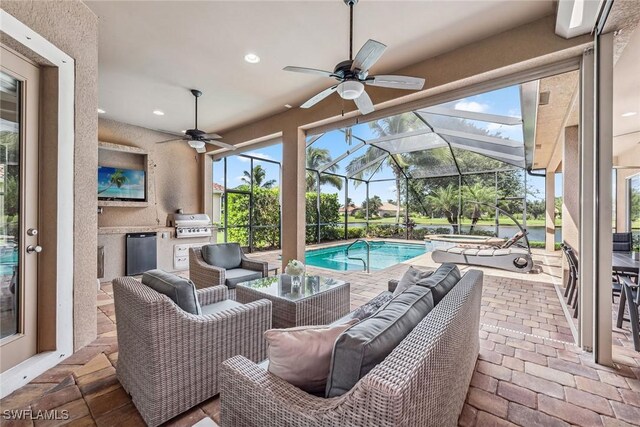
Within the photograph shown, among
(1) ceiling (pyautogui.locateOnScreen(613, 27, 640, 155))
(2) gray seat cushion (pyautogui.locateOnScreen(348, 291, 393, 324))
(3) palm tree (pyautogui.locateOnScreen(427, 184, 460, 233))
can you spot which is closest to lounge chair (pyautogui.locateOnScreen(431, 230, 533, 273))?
(1) ceiling (pyautogui.locateOnScreen(613, 27, 640, 155))

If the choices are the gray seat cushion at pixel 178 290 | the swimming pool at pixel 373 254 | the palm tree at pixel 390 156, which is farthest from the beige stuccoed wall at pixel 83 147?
the palm tree at pixel 390 156

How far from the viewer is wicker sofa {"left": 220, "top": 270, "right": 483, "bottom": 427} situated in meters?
0.84

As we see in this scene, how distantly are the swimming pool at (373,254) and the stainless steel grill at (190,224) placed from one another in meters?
2.77

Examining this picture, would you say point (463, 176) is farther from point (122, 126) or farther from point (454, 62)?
point (122, 126)

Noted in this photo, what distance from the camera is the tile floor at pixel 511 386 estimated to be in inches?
68.7

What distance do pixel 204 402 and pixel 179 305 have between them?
2.18 feet

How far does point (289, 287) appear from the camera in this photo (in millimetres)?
3008

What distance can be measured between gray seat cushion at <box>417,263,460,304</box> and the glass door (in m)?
3.08

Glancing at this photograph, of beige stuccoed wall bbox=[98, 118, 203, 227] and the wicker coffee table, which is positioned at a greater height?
beige stuccoed wall bbox=[98, 118, 203, 227]

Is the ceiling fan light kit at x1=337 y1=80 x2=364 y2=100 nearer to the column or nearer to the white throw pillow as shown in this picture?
the white throw pillow

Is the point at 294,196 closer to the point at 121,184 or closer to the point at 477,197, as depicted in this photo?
the point at 121,184

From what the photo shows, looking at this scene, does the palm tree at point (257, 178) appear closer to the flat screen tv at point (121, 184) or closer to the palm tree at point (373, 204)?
the flat screen tv at point (121, 184)

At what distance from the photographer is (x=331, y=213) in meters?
12.0

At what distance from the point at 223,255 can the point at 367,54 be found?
314 centimetres
